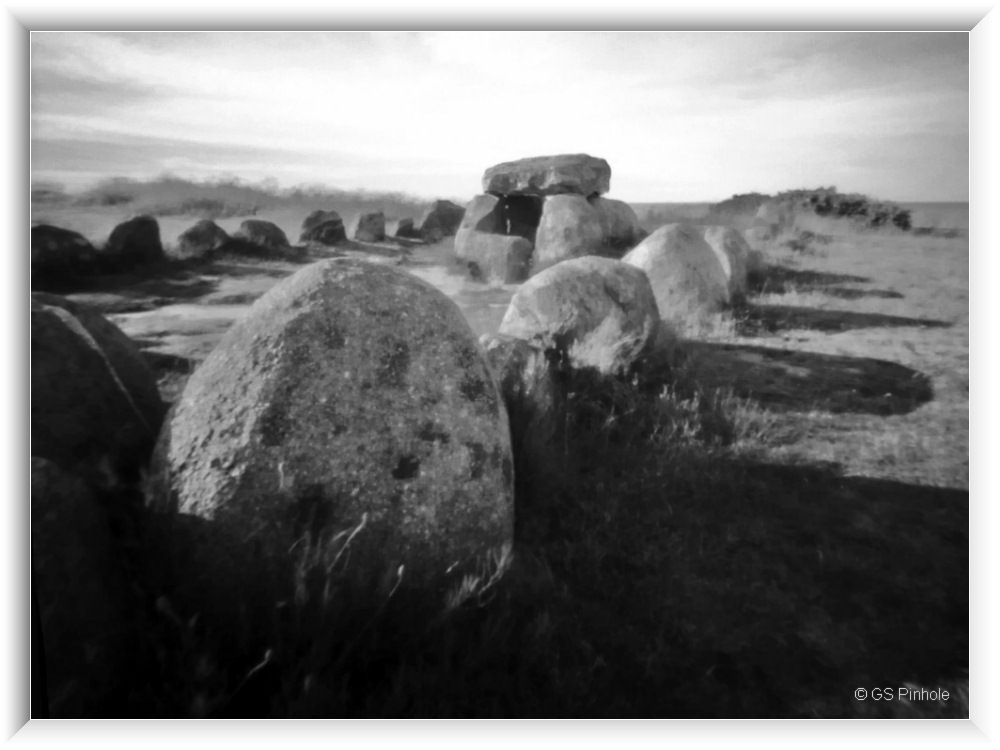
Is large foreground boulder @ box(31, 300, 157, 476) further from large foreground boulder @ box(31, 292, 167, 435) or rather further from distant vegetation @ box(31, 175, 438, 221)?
distant vegetation @ box(31, 175, 438, 221)

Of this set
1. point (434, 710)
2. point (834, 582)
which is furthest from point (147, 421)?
point (834, 582)

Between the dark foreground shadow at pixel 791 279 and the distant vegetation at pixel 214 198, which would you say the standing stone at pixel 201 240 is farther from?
the dark foreground shadow at pixel 791 279

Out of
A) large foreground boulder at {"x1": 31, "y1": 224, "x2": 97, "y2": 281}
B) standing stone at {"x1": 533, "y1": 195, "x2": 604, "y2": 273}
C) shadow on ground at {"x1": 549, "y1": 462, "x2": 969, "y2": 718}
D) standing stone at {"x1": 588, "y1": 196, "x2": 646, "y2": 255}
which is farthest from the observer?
standing stone at {"x1": 533, "y1": 195, "x2": 604, "y2": 273}

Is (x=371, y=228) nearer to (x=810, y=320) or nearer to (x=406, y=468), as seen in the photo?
(x=406, y=468)

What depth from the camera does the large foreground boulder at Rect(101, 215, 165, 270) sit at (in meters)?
2.96

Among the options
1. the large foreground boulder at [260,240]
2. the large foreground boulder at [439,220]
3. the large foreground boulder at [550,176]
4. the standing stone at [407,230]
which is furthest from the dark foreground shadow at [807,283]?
the large foreground boulder at [260,240]

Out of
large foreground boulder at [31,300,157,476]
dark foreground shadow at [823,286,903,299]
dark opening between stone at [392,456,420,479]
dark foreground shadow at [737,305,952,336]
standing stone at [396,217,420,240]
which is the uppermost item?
standing stone at [396,217,420,240]

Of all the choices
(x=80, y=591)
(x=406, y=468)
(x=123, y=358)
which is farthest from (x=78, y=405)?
(x=406, y=468)

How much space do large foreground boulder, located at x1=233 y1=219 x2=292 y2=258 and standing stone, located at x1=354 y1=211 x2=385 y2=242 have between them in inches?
12.7

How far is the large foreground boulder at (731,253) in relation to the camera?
3736 millimetres

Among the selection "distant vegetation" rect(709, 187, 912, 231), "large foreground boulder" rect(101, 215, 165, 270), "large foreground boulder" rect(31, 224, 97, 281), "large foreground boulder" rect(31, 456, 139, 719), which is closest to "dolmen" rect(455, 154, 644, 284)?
"distant vegetation" rect(709, 187, 912, 231)

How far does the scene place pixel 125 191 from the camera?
298 centimetres

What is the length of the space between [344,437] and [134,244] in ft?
4.68
